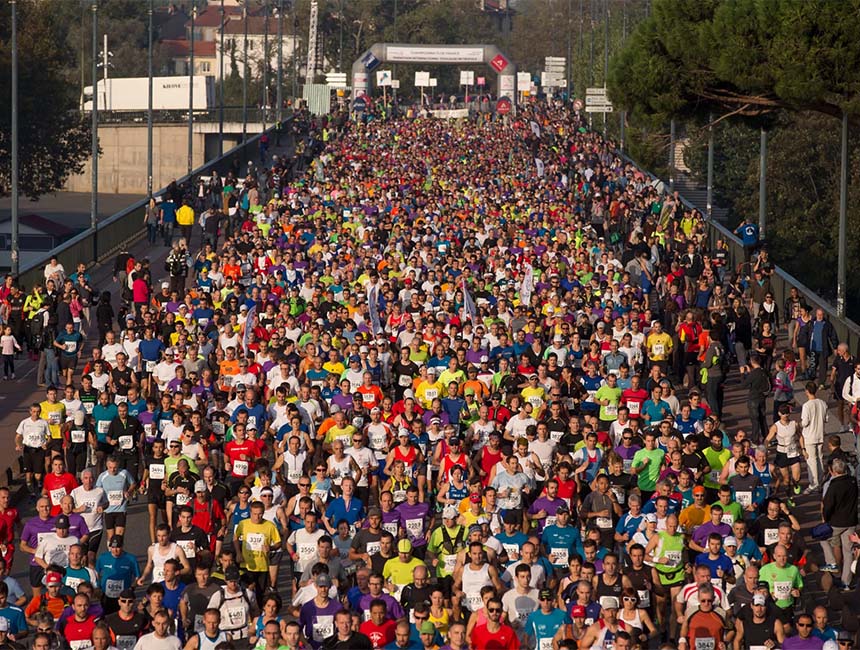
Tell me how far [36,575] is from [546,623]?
454 centimetres

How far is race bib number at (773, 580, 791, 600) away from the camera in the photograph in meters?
15.0

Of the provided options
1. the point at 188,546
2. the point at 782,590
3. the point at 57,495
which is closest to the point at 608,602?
the point at 782,590

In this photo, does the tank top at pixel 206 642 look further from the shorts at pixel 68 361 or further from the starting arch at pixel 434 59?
the starting arch at pixel 434 59

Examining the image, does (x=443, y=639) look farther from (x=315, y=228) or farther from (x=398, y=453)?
(x=315, y=228)

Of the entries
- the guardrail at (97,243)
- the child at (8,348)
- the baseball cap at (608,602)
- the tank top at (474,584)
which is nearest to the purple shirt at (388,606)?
the tank top at (474,584)

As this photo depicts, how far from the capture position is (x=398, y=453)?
18.7 m

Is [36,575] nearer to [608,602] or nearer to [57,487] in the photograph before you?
[57,487]

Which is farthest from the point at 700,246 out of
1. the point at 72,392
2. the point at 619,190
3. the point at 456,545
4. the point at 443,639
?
the point at 443,639

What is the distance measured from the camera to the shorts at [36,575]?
53.0 ft

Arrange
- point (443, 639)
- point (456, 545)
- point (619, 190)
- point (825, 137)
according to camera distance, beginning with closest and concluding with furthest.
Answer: point (443, 639), point (456, 545), point (619, 190), point (825, 137)

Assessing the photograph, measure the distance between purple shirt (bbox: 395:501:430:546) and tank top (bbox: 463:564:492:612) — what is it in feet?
5.76

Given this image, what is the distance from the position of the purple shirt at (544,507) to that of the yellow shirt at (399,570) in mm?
1841

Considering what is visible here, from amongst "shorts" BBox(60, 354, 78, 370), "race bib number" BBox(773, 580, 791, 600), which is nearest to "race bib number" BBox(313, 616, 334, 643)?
"race bib number" BBox(773, 580, 791, 600)

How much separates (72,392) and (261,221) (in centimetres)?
2052
